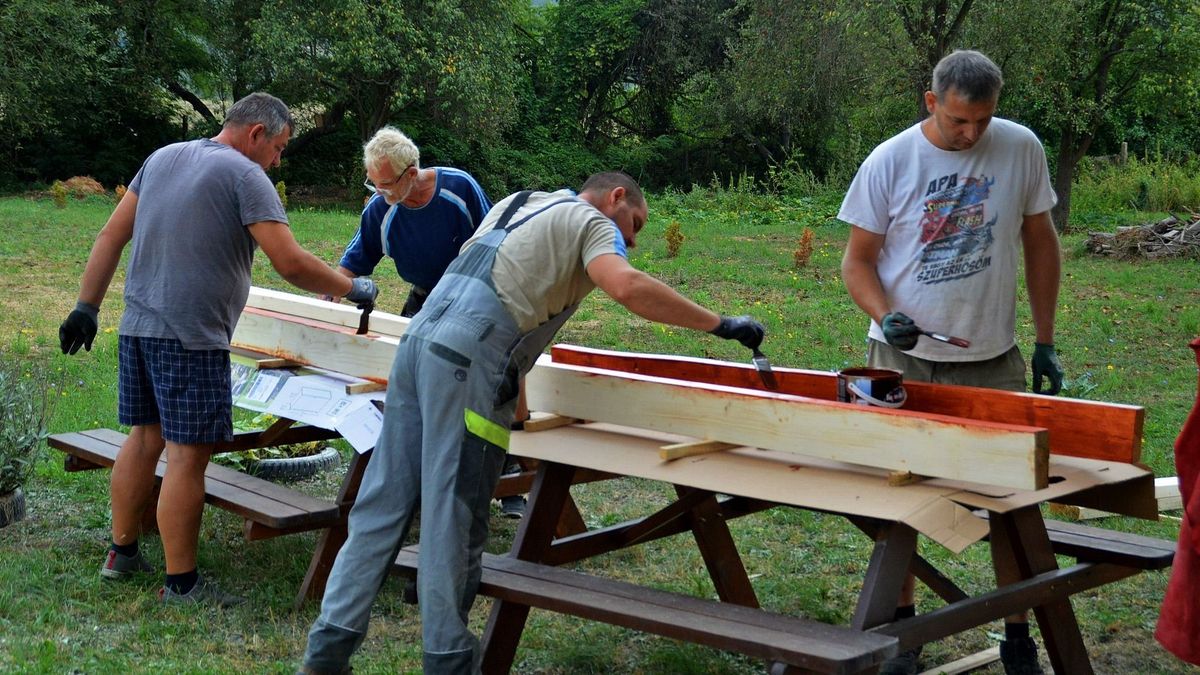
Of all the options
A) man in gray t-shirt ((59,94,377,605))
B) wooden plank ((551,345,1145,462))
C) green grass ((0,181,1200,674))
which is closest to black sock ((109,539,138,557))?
green grass ((0,181,1200,674))

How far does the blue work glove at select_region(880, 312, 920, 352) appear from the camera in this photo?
356 centimetres

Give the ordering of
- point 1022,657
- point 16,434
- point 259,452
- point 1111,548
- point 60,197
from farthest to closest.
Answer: point 60,197 → point 259,452 → point 16,434 → point 1022,657 → point 1111,548

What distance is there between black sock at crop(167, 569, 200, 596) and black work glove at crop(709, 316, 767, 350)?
7.87 ft

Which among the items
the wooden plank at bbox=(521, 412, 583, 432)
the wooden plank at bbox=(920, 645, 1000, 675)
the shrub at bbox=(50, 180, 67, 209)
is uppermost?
the wooden plank at bbox=(521, 412, 583, 432)

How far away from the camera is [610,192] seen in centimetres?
353

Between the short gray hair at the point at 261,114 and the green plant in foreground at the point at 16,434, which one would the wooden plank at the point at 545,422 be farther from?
the green plant in foreground at the point at 16,434

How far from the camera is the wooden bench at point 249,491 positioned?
436 cm

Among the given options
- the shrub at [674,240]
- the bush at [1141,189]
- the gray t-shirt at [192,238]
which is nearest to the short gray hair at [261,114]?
the gray t-shirt at [192,238]

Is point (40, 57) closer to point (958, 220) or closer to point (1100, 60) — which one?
point (1100, 60)

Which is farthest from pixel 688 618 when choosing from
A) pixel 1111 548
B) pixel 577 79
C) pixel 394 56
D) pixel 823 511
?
pixel 577 79

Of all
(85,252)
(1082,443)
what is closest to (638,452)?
(1082,443)

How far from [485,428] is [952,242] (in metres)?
1.62

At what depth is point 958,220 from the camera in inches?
146

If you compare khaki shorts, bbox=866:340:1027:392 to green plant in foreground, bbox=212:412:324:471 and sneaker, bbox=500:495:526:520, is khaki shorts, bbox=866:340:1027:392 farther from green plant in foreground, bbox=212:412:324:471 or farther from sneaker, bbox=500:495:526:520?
green plant in foreground, bbox=212:412:324:471
